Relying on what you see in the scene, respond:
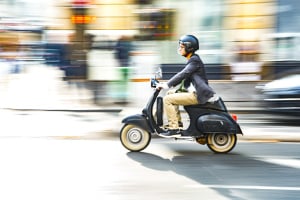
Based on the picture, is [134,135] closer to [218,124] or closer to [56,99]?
[218,124]

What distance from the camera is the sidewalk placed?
9.51 meters

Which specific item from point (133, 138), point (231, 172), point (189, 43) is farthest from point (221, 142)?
point (189, 43)

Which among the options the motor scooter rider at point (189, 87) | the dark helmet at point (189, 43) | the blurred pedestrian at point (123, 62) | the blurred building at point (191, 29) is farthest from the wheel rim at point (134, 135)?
the blurred building at point (191, 29)

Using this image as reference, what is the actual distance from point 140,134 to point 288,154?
2.03 m

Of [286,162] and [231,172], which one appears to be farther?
[286,162]

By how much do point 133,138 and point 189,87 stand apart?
103cm

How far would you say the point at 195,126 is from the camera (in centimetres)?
749

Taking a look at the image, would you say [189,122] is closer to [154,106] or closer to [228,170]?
[154,106]

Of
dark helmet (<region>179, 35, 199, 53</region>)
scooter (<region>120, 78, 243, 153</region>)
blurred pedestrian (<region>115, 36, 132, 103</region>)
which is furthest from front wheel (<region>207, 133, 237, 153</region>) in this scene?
blurred pedestrian (<region>115, 36, 132, 103</region>)

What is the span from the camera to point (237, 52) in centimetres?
1562

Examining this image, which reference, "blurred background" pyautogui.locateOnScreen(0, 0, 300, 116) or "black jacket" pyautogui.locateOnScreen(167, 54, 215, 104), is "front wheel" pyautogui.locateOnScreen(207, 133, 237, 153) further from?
"blurred background" pyautogui.locateOnScreen(0, 0, 300, 116)

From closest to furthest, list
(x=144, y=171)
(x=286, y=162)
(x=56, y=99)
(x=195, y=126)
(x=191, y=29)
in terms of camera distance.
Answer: (x=144, y=171) < (x=286, y=162) < (x=195, y=126) < (x=56, y=99) < (x=191, y=29)

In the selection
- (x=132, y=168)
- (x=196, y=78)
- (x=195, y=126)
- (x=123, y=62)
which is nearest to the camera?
(x=132, y=168)

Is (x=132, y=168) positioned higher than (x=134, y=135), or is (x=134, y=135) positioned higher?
(x=134, y=135)
